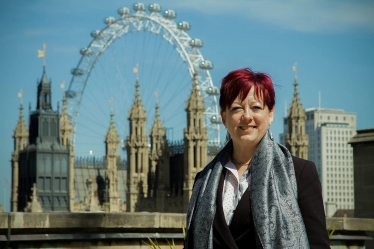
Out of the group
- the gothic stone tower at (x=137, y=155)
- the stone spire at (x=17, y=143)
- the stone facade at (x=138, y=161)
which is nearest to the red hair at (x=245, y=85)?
the stone facade at (x=138, y=161)

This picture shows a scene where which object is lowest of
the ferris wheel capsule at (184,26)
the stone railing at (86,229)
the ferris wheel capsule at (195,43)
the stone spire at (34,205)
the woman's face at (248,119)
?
the stone spire at (34,205)

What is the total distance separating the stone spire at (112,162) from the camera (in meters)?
91.6

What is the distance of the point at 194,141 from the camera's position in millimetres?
79000

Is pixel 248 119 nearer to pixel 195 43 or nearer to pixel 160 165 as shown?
pixel 160 165

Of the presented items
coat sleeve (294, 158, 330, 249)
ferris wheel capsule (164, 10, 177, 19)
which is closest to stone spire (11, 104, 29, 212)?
ferris wheel capsule (164, 10, 177, 19)

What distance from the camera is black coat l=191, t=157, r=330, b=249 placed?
4.55m

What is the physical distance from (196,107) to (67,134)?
22.5 m

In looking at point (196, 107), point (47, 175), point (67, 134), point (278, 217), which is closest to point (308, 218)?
point (278, 217)

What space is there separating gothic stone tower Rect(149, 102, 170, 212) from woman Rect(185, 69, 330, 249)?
79488 millimetres

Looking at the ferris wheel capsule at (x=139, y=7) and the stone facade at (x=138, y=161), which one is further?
the ferris wheel capsule at (x=139, y=7)

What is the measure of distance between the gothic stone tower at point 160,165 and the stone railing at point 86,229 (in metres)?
74.1

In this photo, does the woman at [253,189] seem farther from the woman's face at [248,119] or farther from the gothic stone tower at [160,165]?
the gothic stone tower at [160,165]

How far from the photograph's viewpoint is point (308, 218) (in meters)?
4.57

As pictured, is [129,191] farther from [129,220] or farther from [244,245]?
[244,245]
